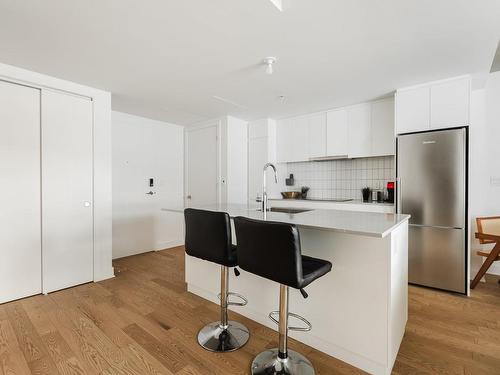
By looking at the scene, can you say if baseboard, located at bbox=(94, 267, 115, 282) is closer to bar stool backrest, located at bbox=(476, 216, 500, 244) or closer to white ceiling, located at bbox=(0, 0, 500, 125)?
white ceiling, located at bbox=(0, 0, 500, 125)

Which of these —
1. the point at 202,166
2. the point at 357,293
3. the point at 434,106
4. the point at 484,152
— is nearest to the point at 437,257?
the point at 484,152

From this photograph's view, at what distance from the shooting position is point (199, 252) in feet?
6.19

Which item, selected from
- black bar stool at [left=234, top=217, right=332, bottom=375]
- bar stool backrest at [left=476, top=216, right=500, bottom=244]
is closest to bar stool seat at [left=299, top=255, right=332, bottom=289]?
black bar stool at [left=234, top=217, right=332, bottom=375]

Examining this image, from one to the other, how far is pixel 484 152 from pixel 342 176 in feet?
5.76

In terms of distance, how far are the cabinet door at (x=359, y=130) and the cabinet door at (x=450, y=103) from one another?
0.83 m

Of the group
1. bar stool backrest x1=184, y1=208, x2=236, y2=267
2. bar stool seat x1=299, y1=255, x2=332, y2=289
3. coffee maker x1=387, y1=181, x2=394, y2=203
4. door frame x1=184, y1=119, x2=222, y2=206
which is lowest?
bar stool seat x1=299, y1=255, x2=332, y2=289

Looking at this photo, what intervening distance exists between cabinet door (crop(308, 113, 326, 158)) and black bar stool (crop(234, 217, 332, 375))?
273cm

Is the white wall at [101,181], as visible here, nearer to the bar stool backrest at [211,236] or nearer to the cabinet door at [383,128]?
the bar stool backrest at [211,236]

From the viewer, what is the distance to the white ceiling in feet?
5.56

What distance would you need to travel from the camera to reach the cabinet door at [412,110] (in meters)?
2.88

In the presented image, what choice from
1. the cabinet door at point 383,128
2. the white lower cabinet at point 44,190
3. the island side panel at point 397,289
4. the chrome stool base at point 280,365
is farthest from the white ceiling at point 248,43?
the chrome stool base at point 280,365

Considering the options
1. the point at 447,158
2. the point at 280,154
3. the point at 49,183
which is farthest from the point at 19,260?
the point at 447,158

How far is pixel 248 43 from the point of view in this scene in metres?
2.09

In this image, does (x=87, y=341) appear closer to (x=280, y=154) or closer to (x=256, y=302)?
(x=256, y=302)
